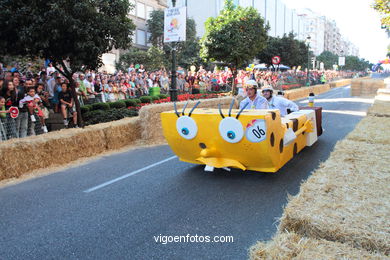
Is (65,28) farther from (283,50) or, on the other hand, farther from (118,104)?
(283,50)

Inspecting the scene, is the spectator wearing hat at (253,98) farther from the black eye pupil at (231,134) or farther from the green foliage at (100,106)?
the green foliage at (100,106)

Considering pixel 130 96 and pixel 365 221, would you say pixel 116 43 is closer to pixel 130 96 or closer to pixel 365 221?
pixel 130 96

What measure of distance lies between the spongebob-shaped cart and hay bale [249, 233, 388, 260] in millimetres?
2741

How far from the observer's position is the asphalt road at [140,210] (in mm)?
3461

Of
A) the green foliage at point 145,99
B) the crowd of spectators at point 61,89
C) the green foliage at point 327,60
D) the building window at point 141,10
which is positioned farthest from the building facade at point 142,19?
the green foliage at point 327,60

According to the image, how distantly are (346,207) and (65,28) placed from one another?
8276 millimetres

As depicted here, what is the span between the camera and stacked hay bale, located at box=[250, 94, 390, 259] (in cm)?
220

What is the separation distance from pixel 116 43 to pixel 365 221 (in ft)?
29.5

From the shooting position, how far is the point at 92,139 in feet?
26.5

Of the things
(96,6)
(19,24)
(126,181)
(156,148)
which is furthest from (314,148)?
(19,24)

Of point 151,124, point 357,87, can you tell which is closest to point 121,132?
point 151,124

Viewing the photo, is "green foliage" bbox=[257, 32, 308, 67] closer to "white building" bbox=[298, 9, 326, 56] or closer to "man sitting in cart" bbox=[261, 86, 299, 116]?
"man sitting in cart" bbox=[261, 86, 299, 116]

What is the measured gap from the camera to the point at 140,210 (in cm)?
445

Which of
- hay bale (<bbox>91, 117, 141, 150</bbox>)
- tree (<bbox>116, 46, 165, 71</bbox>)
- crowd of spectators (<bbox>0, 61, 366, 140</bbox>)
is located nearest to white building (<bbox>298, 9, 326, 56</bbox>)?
tree (<bbox>116, 46, 165, 71</bbox>)
